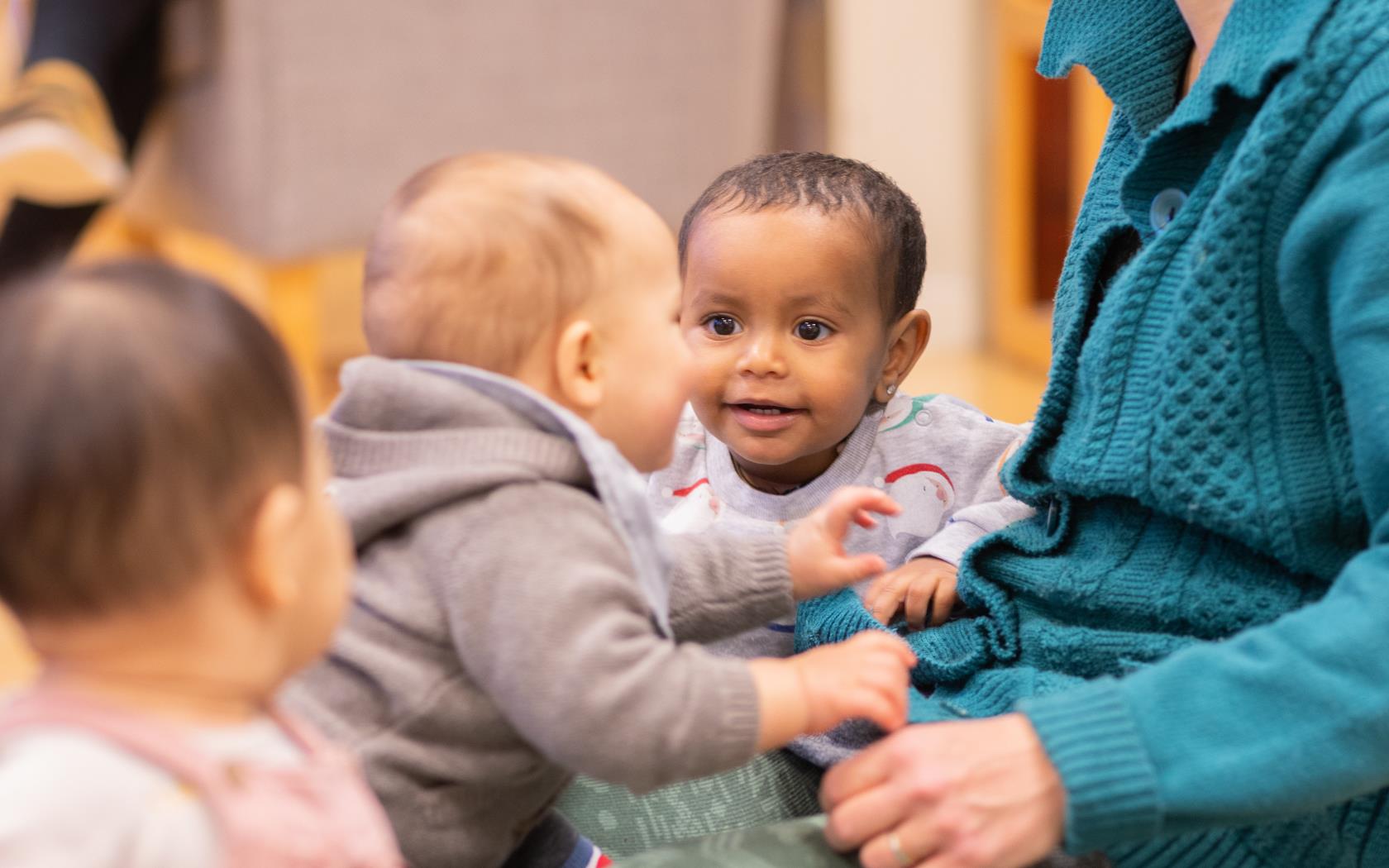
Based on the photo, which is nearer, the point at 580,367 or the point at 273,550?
A: the point at 273,550

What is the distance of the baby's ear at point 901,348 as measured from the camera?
1.32 metres

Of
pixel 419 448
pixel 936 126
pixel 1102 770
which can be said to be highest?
pixel 419 448

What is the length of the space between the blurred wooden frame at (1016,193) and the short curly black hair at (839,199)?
7.35 feet

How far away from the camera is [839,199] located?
1.26m

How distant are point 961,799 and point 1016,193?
3.09 metres

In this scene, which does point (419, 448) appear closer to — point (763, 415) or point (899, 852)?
point (899, 852)

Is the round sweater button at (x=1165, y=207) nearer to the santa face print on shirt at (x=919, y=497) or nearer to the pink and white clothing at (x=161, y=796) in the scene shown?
the santa face print on shirt at (x=919, y=497)

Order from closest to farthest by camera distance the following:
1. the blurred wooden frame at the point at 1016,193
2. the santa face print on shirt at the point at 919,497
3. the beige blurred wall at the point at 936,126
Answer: the santa face print on shirt at the point at 919,497 < the blurred wooden frame at the point at 1016,193 < the beige blurred wall at the point at 936,126

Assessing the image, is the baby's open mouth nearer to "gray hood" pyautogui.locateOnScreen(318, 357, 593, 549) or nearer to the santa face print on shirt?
the santa face print on shirt

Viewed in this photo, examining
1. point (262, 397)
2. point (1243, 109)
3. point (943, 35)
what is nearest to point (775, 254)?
point (1243, 109)

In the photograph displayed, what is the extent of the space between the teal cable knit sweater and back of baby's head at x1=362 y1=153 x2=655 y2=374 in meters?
0.33

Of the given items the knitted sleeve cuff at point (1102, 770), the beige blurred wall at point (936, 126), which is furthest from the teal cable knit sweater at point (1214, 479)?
the beige blurred wall at point (936, 126)

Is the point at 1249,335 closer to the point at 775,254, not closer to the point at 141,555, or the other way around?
the point at 775,254

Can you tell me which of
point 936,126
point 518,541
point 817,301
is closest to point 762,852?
point 518,541
